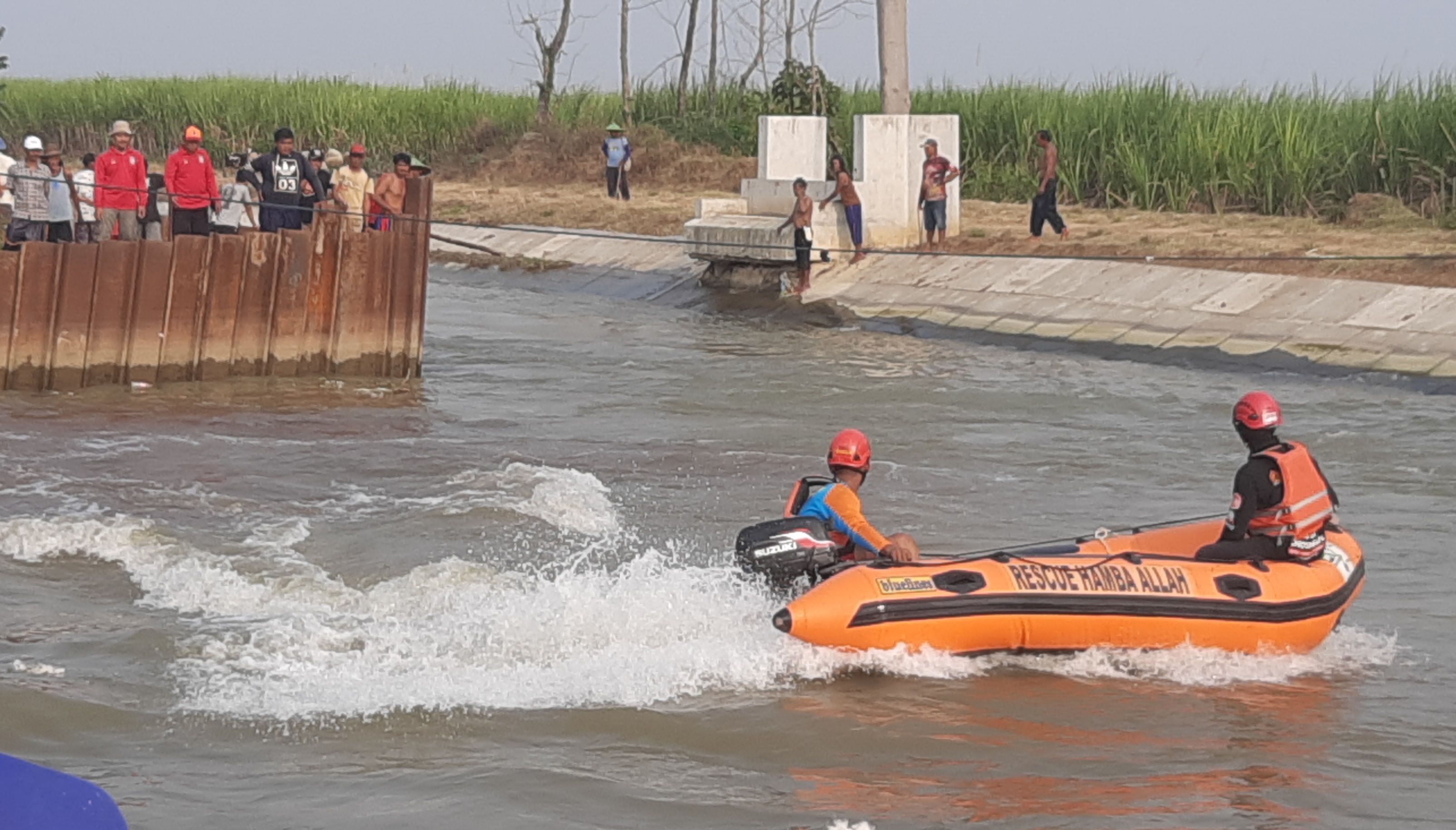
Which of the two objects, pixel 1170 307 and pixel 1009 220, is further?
pixel 1009 220

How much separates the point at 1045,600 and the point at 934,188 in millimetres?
16224

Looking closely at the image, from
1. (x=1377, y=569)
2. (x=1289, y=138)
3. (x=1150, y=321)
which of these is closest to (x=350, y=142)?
(x=1289, y=138)

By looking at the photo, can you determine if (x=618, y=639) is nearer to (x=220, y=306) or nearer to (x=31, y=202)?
(x=220, y=306)

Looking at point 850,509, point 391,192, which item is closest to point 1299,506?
point 850,509

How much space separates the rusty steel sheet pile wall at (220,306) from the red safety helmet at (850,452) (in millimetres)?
9271

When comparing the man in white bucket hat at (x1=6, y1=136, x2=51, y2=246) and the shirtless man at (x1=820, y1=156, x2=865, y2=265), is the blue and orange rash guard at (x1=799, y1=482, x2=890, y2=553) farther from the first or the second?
the shirtless man at (x1=820, y1=156, x2=865, y2=265)

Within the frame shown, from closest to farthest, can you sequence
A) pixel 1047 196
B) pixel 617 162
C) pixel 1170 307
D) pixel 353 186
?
pixel 353 186 < pixel 1170 307 < pixel 1047 196 < pixel 617 162

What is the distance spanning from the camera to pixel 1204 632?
931 centimetres

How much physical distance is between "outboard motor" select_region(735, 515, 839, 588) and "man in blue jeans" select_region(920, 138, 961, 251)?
1609cm

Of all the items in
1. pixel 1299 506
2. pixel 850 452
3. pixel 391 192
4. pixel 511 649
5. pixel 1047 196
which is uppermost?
pixel 1047 196

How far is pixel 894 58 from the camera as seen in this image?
27031 mm

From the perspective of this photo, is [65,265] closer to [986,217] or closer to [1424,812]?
[1424,812]

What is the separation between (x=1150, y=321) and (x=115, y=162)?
11.2m

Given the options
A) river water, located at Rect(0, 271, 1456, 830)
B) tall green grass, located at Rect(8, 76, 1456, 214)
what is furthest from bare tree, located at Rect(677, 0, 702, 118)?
river water, located at Rect(0, 271, 1456, 830)
